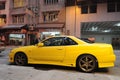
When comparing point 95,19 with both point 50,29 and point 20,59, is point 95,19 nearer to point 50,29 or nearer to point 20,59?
point 50,29

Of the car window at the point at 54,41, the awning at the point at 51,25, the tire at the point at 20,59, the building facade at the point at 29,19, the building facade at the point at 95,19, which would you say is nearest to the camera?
the car window at the point at 54,41

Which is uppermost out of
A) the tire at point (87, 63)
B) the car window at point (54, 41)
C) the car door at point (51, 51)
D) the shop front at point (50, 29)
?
the shop front at point (50, 29)

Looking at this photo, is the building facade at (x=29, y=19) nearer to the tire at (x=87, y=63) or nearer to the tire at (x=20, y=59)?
the tire at (x=20, y=59)

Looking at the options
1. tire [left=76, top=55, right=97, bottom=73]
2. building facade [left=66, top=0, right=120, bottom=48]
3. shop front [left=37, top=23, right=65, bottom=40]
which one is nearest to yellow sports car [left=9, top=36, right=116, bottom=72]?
tire [left=76, top=55, right=97, bottom=73]

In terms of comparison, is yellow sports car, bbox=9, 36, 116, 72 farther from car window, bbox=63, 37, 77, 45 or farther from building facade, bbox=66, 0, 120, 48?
building facade, bbox=66, 0, 120, 48

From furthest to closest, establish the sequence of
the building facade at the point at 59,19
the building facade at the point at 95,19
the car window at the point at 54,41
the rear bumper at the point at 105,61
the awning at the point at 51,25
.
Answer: the awning at the point at 51,25 → the building facade at the point at 59,19 → the building facade at the point at 95,19 → the car window at the point at 54,41 → the rear bumper at the point at 105,61

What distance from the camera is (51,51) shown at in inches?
369

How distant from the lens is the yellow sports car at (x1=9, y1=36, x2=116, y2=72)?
8609mm

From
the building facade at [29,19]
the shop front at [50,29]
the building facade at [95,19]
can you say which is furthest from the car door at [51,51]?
the building facade at [29,19]

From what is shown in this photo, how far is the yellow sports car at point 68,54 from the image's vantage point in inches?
339

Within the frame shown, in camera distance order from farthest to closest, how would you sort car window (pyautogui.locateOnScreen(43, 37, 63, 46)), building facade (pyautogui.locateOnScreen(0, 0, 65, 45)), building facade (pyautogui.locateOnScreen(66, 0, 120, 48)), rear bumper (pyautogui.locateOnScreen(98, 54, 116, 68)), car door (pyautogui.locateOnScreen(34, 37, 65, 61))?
building facade (pyautogui.locateOnScreen(0, 0, 65, 45)) → building facade (pyautogui.locateOnScreen(66, 0, 120, 48)) → car window (pyautogui.locateOnScreen(43, 37, 63, 46)) → car door (pyautogui.locateOnScreen(34, 37, 65, 61)) → rear bumper (pyautogui.locateOnScreen(98, 54, 116, 68))

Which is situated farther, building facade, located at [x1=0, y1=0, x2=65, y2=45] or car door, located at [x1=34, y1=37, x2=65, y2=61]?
building facade, located at [x1=0, y1=0, x2=65, y2=45]

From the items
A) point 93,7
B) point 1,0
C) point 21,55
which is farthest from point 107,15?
point 21,55

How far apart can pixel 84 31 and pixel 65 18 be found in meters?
3.37
